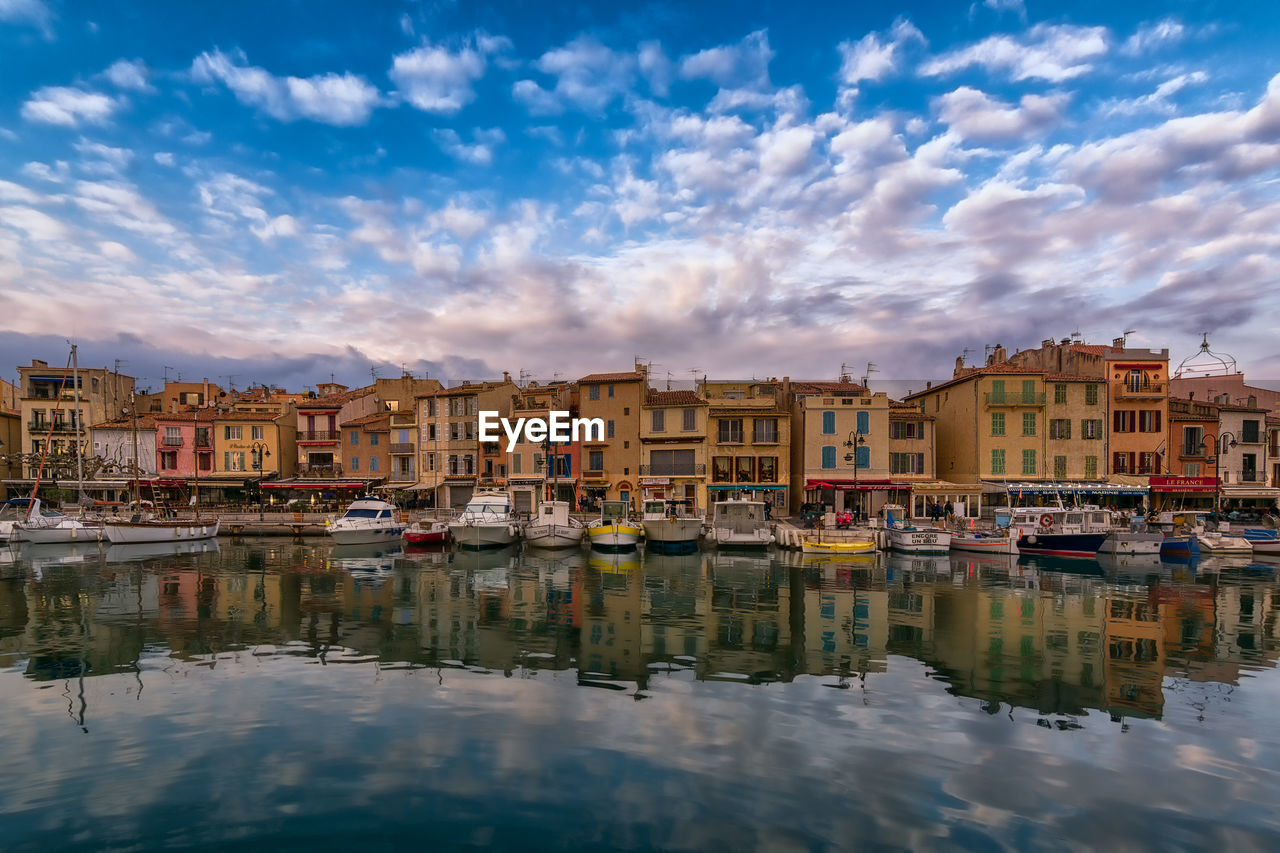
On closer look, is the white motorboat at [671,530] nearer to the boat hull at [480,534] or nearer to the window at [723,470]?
the boat hull at [480,534]

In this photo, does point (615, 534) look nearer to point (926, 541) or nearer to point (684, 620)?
point (684, 620)

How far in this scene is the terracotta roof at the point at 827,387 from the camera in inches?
2082

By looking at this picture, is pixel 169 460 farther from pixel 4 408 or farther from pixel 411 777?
pixel 411 777

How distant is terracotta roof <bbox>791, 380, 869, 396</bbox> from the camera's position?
173ft

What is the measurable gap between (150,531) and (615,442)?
32502mm

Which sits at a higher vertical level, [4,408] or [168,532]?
[4,408]

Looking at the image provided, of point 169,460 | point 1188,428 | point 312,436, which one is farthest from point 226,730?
point 1188,428

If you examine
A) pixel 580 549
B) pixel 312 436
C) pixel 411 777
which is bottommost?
pixel 580 549

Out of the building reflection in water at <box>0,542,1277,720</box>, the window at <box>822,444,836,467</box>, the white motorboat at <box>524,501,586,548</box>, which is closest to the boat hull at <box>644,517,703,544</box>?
the building reflection in water at <box>0,542,1277,720</box>

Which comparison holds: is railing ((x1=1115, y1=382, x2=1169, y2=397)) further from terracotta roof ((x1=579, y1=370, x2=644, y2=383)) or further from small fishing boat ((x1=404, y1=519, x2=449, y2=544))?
small fishing boat ((x1=404, y1=519, x2=449, y2=544))

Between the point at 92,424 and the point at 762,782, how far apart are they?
77758 mm

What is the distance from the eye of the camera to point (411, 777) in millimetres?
10555

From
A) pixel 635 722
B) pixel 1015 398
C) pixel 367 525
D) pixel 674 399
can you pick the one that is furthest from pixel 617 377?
pixel 635 722

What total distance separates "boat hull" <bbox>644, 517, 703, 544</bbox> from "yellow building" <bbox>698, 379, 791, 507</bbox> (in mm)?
11353
